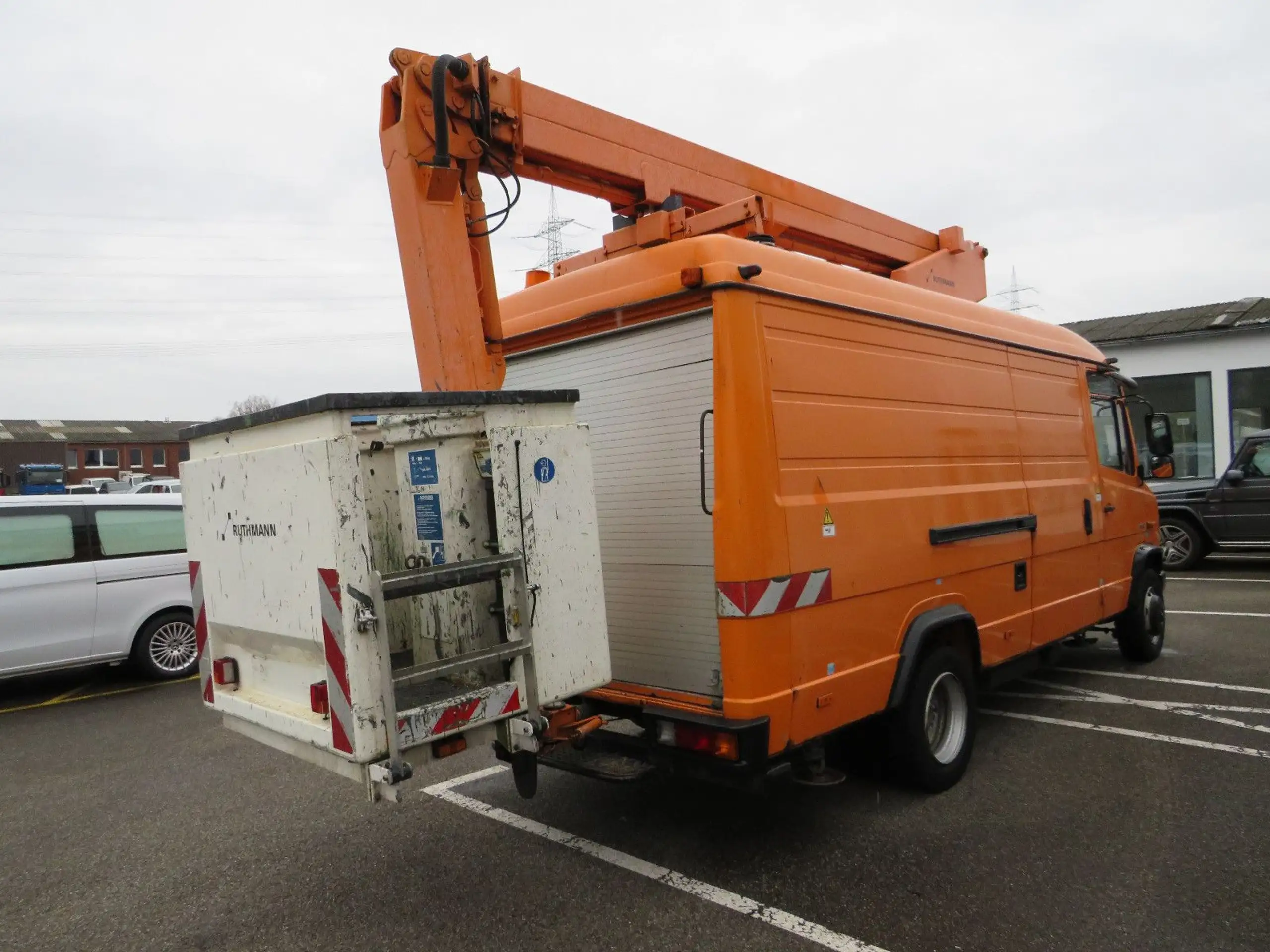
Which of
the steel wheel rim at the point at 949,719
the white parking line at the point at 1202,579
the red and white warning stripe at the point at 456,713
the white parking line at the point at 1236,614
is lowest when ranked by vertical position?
the white parking line at the point at 1202,579

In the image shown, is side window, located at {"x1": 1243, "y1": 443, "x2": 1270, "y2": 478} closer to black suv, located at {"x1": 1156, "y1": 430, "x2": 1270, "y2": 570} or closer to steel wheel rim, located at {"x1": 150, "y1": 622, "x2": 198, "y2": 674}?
black suv, located at {"x1": 1156, "y1": 430, "x2": 1270, "y2": 570}

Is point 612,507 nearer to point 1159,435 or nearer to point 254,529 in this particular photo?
point 254,529

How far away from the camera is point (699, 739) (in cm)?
368

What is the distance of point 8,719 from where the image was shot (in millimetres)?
7285

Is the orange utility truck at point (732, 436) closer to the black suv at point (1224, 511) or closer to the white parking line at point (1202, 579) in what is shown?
the white parking line at point (1202, 579)

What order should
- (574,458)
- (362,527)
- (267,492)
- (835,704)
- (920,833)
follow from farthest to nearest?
(920,833) → (835,704) → (574,458) → (267,492) → (362,527)

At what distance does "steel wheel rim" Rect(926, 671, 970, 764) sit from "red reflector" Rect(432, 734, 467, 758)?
105 inches

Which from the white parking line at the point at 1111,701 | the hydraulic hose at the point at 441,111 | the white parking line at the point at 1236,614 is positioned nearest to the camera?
the hydraulic hose at the point at 441,111

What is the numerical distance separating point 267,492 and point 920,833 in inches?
129

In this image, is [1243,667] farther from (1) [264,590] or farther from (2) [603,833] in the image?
(1) [264,590]

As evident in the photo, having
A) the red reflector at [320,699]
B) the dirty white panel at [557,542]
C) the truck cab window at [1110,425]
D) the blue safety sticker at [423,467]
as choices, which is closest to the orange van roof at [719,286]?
the dirty white panel at [557,542]

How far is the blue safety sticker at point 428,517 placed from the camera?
3455 mm

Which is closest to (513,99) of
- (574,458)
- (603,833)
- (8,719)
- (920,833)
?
(574,458)

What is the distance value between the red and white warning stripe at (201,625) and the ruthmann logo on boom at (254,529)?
43cm
